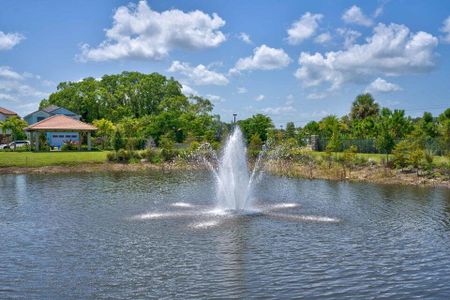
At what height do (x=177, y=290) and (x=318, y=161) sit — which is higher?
(x=318, y=161)

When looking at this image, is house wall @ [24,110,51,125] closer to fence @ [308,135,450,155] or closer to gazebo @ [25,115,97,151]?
gazebo @ [25,115,97,151]

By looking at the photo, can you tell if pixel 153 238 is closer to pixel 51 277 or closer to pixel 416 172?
pixel 51 277

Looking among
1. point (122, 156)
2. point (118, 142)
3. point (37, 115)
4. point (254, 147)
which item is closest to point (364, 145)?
point (254, 147)

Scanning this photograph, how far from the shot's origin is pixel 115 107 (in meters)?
94.8

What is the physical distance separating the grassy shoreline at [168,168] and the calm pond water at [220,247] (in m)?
9.19

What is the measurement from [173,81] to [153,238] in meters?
83.8

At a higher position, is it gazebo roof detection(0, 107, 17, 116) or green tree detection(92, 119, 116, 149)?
gazebo roof detection(0, 107, 17, 116)

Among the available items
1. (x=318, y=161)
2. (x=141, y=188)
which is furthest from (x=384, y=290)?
(x=318, y=161)

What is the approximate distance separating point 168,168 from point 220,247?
112 feet

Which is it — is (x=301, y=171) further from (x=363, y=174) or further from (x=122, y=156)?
(x=122, y=156)

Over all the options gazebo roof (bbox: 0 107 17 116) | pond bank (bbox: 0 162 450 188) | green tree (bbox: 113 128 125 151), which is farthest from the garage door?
gazebo roof (bbox: 0 107 17 116)

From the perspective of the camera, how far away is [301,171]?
42.9m

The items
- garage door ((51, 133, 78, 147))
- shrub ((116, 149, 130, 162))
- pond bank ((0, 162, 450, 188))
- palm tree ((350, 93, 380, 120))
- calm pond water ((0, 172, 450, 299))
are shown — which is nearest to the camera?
calm pond water ((0, 172, 450, 299))

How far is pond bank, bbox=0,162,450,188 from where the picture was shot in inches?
1487
